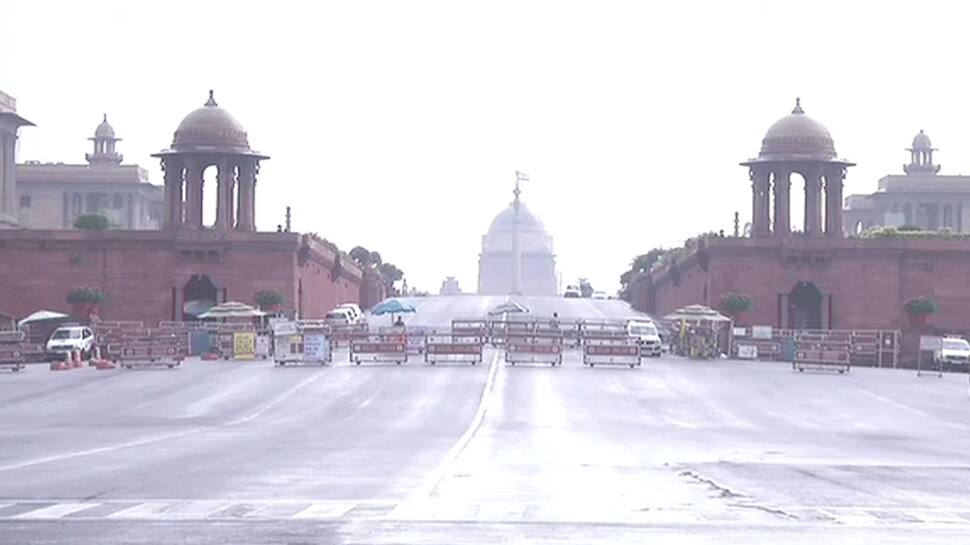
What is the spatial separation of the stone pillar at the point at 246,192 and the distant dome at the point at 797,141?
28612 mm

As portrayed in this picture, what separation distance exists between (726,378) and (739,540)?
163 feet

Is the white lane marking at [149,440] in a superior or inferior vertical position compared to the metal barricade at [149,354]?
inferior

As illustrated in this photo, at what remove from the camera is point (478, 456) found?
33.1m

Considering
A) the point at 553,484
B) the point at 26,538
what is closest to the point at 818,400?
the point at 553,484

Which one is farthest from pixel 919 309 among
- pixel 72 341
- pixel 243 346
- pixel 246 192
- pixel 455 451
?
pixel 455 451

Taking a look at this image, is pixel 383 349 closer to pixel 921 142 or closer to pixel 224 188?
pixel 224 188

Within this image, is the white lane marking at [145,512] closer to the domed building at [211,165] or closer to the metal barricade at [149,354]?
the metal barricade at [149,354]

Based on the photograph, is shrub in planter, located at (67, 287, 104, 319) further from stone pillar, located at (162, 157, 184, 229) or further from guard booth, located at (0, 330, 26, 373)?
guard booth, located at (0, 330, 26, 373)

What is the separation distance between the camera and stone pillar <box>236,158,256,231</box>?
113 metres

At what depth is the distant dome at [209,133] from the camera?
111562 mm

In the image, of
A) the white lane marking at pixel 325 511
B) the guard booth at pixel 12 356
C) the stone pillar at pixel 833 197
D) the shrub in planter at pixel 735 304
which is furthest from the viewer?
the stone pillar at pixel 833 197

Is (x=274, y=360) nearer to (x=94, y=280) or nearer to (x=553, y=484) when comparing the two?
(x=94, y=280)

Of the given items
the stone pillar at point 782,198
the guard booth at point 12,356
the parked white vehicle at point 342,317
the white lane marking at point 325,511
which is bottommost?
the white lane marking at point 325,511

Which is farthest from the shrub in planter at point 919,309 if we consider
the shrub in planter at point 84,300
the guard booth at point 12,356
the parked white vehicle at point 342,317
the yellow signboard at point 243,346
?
the guard booth at point 12,356
